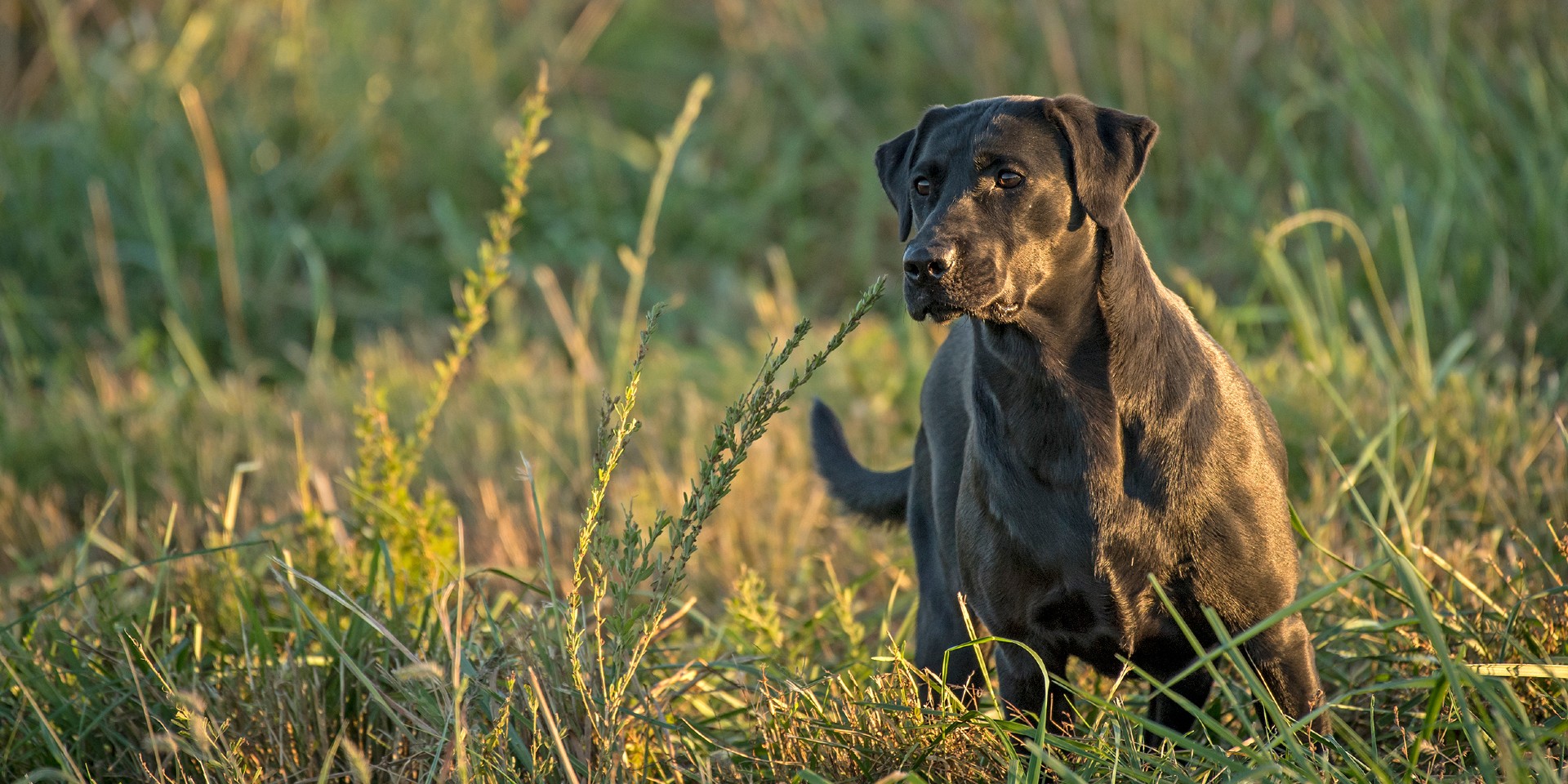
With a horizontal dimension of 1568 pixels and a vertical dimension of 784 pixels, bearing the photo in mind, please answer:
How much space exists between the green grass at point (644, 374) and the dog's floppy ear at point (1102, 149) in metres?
0.64

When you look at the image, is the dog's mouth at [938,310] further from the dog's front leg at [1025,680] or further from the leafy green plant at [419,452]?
the leafy green plant at [419,452]

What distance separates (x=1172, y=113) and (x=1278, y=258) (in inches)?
92.2

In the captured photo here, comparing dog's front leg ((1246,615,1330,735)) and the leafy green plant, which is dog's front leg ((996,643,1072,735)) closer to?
dog's front leg ((1246,615,1330,735))

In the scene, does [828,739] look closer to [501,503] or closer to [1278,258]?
[501,503]

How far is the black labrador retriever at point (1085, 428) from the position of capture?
237 cm

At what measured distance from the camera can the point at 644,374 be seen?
5.22 meters

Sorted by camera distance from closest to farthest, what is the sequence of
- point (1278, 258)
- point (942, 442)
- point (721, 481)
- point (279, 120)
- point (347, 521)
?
point (721, 481) → point (942, 442) → point (347, 521) → point (1278, 258) → point (279, 120)

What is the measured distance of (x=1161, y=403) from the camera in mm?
2398

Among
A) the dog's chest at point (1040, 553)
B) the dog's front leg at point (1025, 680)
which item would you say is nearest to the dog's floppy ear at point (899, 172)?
the dog's chest at point (1040, 553)

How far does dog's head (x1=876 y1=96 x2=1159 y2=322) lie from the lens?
7.52ft

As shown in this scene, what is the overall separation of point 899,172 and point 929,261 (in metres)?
0.59

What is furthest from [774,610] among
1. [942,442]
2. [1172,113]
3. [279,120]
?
[279,120]

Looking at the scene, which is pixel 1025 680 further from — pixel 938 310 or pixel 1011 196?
pixel 1011 196

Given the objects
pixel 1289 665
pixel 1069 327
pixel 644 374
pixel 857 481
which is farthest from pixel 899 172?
pixel 644 374
